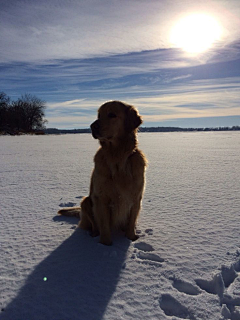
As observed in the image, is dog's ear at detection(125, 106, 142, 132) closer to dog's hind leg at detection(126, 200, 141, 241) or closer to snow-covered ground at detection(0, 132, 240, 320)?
dog's hind leg at detection(126, 200, 141, 241)

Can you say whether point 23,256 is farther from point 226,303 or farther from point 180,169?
point 180,169

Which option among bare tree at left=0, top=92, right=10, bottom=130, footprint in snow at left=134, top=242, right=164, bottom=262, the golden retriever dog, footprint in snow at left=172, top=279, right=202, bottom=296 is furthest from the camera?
bare tree at left=0, top=92, right=10, bottom=130

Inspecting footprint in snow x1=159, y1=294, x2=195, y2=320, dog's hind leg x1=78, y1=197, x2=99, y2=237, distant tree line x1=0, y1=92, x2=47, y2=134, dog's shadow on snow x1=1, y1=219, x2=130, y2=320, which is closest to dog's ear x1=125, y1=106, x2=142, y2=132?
dog's hind leg x1=78, y1=197, x2=99, y2=237

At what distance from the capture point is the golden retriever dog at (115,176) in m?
2.48

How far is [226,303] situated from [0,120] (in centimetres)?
4490

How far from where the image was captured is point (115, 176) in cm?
247

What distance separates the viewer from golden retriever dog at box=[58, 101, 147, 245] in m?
2.48

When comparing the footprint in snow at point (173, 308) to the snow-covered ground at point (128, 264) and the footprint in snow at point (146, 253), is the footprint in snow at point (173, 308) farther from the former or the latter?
the footprint in snow at point (146, 253)

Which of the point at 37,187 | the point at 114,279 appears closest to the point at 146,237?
the point at 114,279

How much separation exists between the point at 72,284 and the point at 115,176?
107 cm

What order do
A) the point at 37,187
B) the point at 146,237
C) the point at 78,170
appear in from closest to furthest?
the point at 146,237 → the point at 37,187 → the point at 78,170

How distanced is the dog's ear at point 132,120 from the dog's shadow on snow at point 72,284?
4.16 feet

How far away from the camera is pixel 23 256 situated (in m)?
2.14

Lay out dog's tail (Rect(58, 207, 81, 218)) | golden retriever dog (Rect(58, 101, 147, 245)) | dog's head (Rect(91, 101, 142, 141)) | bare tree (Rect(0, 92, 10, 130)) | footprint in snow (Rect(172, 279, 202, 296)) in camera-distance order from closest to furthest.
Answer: footprint in snow (Rect(172, 279, 202, 296)) → golden retriever dog (Rect(58, 101, 147, 245)) → dog's head (Rect(91, 101, 142, 141)) → dog's tail (Rect(58, 207, 81, 218)) → bare tree (Rect(0, 92, 10, 130))
